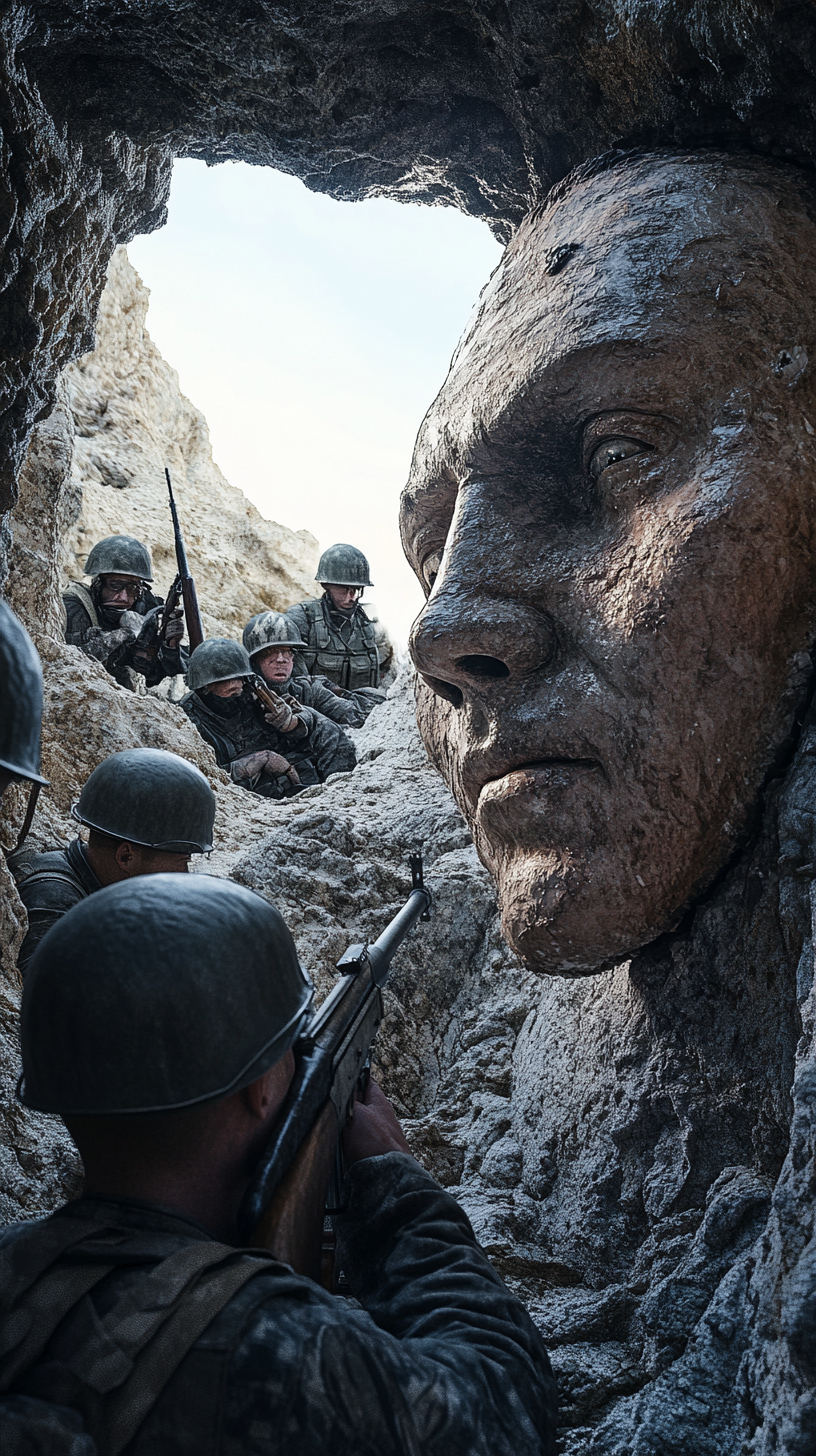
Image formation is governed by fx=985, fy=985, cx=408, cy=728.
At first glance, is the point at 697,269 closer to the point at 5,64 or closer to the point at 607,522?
the point at 607,522

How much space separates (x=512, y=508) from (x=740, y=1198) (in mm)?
1318

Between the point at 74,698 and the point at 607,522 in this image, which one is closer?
the point at 607,522

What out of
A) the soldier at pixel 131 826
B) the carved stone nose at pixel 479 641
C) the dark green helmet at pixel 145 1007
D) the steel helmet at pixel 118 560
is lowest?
the dark green helmet at pixel 145 1007

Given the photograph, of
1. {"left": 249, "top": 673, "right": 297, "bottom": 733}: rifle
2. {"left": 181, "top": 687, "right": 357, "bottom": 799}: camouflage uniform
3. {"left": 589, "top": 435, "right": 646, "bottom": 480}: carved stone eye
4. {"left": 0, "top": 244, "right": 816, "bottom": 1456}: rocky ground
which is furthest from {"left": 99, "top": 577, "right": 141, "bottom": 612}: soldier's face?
{"left": 589, "top": 435, "right": 646, "bottom": 480}: carved stone eye

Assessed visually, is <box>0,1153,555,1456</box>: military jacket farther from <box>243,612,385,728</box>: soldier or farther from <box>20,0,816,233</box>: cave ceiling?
<box>243,612,385,728</box>: soldier

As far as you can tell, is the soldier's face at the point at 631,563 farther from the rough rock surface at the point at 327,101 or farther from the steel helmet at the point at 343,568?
the steel helmet at the point at 343,568

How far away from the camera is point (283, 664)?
762cm

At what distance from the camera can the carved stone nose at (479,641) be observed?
1885mm

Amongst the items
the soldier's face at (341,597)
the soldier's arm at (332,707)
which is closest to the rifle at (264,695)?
the soldier's arm at (332,707)

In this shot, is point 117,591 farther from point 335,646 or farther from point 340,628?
point 340,628

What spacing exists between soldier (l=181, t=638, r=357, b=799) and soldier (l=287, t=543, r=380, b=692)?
227 centimetres

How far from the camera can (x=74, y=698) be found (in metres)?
3.66

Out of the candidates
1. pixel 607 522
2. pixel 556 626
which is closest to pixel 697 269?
pixel 607 522

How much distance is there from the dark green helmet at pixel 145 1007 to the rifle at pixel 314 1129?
6.9 inches
